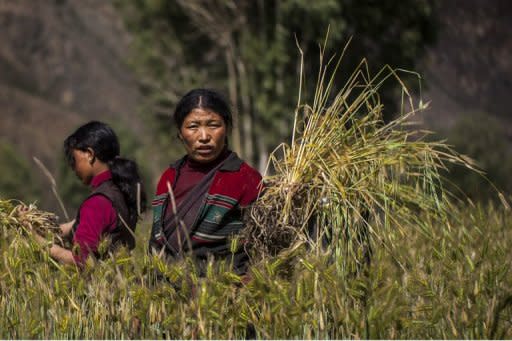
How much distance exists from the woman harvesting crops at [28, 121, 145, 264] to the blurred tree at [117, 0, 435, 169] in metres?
15.8

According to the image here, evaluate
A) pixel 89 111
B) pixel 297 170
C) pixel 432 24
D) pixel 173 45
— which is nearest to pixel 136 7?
pixel 173 45

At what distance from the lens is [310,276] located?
335 centimetres

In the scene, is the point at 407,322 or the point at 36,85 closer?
the point at 407,322

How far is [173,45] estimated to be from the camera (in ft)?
86.8

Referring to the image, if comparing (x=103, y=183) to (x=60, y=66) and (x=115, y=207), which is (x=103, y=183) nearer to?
(x=115, y=207)

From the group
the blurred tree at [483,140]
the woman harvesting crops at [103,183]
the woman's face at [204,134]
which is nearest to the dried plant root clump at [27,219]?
the woman harvesting crops at [103,183]

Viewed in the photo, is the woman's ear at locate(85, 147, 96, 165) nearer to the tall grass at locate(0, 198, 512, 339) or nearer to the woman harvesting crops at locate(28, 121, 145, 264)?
the woman harvesting crops at locate(28, 121, 145, 264)

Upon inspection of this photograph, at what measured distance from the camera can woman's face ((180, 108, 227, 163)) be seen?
4.12 meters

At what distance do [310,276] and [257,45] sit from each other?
20624 mm

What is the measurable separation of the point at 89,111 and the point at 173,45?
102 metres

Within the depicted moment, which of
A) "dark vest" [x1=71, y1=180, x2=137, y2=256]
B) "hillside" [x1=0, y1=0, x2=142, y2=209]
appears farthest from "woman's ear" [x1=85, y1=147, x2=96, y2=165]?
"hillside" [x1=0, y1=0, x2=142, y2=209]

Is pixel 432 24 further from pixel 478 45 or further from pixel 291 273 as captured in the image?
pixel 478 45

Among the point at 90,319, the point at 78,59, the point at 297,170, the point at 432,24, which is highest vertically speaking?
the point at 78,59

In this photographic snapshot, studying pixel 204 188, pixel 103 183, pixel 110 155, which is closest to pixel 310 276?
pixel 204 188
